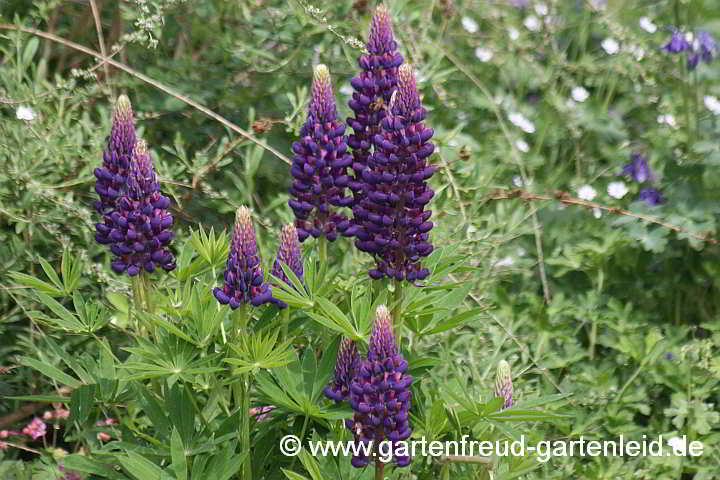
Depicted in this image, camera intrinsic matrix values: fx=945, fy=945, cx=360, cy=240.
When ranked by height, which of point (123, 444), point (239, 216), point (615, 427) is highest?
point (239, 216)

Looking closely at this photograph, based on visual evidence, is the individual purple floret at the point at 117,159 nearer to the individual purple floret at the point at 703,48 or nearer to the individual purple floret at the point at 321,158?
the individual purple floret at the point at 321,158

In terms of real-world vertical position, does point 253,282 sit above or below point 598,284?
above

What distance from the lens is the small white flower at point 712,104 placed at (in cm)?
392

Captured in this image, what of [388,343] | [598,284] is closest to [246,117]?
[598,284]

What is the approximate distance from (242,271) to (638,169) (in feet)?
8.03

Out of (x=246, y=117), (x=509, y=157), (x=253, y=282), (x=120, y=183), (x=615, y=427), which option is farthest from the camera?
(x=509, y=157)

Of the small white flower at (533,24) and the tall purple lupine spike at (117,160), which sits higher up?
the small white flower at (533,24)

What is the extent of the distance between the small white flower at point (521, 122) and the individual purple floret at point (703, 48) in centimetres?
71

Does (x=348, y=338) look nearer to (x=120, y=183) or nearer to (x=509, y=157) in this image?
(x=120, y=183)

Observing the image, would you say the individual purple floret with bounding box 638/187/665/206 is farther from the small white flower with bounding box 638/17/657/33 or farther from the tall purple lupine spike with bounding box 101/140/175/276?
the tall purple lupine spike with bounding box 101/140/175/276

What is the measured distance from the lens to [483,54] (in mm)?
4320

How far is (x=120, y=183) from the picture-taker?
2.06 metres

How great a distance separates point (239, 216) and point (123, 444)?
0.55 meters

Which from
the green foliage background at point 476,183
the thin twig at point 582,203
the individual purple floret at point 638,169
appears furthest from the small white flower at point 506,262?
the individual purple floret at point 638,169
